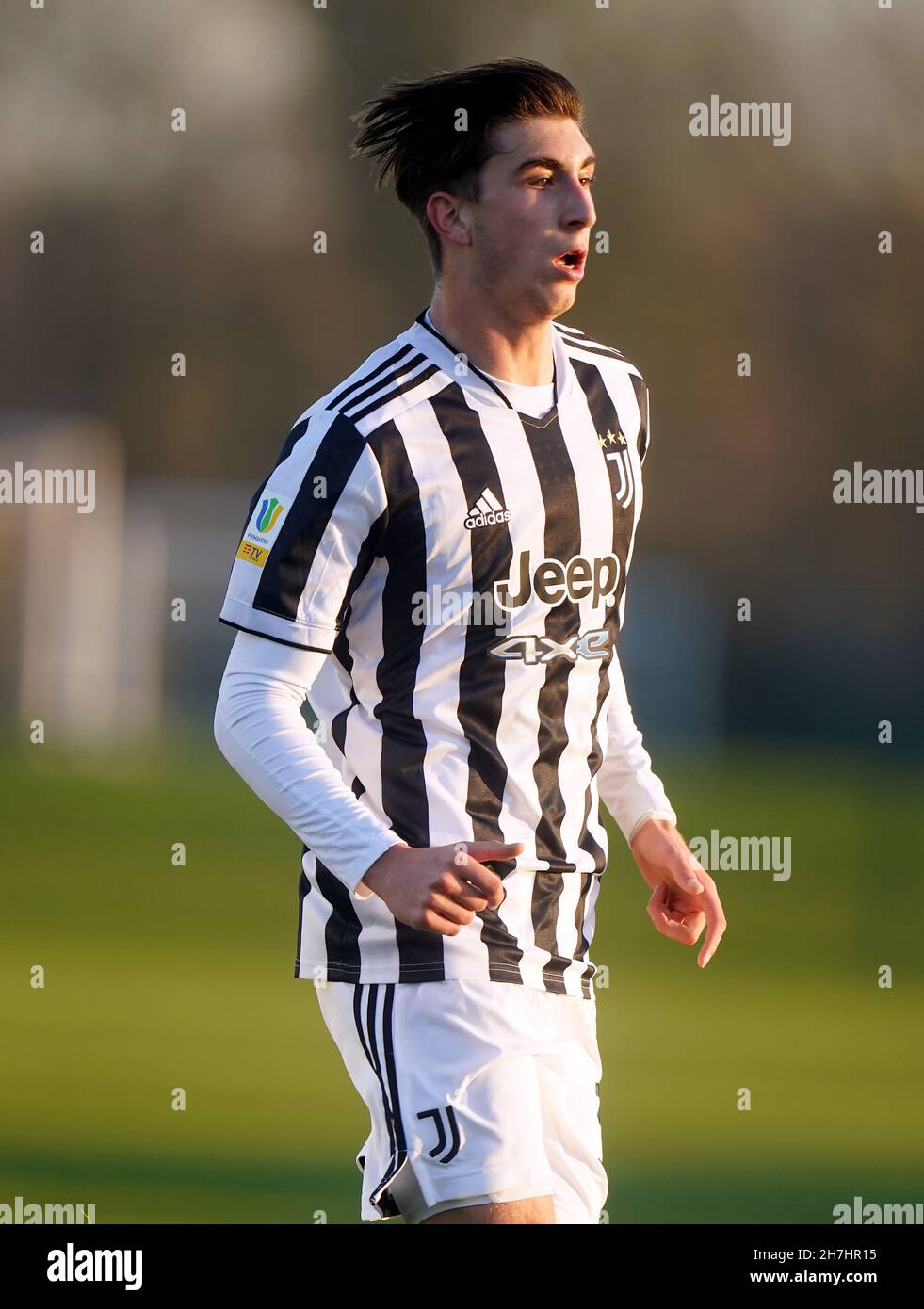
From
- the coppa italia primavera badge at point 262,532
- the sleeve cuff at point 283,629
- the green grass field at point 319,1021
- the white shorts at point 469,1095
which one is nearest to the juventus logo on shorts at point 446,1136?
the white shorts at point 469,1095

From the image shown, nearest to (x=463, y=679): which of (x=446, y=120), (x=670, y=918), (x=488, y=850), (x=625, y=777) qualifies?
(x=488, y=850)

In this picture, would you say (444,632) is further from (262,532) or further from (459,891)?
(459,891)

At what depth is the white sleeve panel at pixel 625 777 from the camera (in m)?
3.11

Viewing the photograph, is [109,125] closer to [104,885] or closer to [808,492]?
[808,492]

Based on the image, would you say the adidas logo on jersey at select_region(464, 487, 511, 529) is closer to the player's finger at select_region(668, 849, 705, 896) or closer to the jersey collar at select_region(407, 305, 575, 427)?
the jersey collar at select_region(407, 305, 575, 427)

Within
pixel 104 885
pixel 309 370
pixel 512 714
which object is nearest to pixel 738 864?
pixel 104 885

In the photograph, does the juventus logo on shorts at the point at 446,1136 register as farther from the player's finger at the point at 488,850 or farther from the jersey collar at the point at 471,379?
the jersey collar at the point at 471,379

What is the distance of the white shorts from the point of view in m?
2.65

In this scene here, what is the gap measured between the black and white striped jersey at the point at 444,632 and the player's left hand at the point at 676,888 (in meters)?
0.16

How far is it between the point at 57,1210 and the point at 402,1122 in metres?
2.53

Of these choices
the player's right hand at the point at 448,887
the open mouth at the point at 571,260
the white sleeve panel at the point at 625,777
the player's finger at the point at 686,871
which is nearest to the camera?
the player's right hand at the point at 448,887

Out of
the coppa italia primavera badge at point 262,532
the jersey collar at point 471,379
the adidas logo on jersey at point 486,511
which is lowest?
the coppa italia primavera badge at point 262,532

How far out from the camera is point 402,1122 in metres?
2.70

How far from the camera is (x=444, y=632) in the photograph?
9.21 ft
